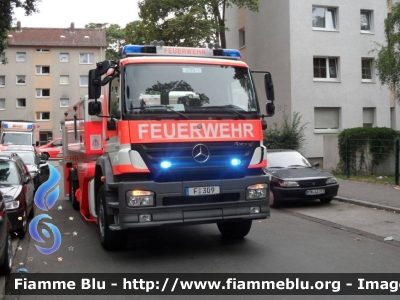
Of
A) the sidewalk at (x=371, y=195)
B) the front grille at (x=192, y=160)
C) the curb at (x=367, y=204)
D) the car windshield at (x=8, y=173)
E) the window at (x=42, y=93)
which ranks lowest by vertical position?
the curb at (x=367, y=204)

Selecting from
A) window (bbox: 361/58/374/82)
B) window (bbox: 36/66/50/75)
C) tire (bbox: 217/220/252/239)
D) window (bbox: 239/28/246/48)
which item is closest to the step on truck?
tire (bbox: 217/220/252/239)

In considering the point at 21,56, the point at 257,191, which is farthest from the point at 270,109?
the point at 21,56

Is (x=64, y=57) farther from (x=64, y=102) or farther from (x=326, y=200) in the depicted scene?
(x=326, y=200)

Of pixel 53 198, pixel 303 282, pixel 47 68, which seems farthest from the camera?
pixel 47 68

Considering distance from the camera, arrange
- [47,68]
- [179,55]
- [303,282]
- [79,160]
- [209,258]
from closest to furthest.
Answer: [303,282] < [209,258] < [179,55] < [79,160] < [47,68]

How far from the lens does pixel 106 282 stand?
6277 millimetres

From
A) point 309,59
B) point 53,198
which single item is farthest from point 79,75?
point 53,198

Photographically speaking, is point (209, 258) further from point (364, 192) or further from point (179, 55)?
point (364, 192)

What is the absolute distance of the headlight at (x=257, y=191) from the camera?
7527mm

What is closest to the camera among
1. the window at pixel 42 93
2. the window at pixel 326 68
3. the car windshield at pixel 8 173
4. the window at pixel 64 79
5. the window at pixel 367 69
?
the car windshield at pixel 8 173

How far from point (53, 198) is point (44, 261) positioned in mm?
6378

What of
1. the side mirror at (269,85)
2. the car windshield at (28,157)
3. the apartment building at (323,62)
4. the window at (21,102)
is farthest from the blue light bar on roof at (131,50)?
the window at (21,102)

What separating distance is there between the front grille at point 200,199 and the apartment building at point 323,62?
1988 cm

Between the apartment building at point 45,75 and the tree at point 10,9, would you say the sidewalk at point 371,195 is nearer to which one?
the tree at point 10,9
